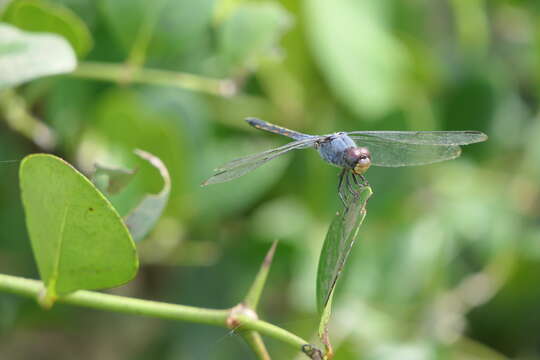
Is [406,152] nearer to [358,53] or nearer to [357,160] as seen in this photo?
[357,160]

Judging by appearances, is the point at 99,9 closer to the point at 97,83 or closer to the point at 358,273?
the point at 97,83

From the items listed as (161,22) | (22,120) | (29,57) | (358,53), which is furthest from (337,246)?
(358,53)

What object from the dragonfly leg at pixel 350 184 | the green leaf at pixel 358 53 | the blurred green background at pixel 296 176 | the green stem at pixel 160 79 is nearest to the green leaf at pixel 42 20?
the blurred green background at pixel 296 176

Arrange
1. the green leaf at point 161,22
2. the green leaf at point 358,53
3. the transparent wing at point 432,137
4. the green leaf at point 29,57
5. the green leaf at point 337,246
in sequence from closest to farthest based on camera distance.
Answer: the green leaf at point 337,246 → the green leaf at point 29,57 → the transparent wing at point 432,137 → the green leaf at point 161,22 → the green leaf at point 358,53

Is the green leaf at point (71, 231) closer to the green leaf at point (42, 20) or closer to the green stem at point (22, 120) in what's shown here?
the green leaf at point (42, 20)

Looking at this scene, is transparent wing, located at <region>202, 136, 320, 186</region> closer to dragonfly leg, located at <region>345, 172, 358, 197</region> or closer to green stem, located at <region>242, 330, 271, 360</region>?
dragonfly leg, located at <region>345, 172, 358, 197</region>
